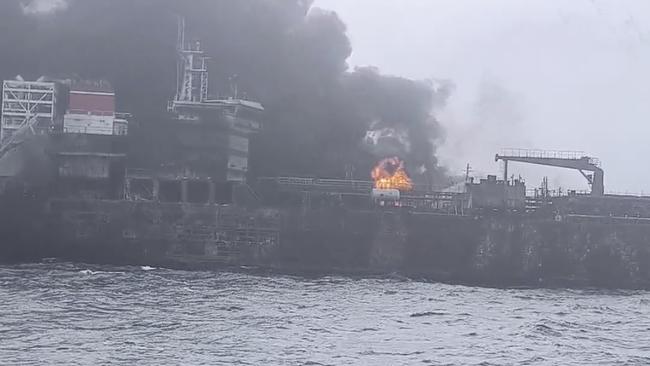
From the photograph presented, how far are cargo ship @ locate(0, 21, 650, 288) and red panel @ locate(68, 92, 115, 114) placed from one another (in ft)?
0.33

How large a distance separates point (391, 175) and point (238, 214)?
54.4 feet

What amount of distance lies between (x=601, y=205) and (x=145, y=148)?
33.6 metres

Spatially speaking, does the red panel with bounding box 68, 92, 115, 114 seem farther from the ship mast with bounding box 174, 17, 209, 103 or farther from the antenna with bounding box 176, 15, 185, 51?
the antenna with bounding box 176, 15, 185, 51

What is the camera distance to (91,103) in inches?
2491

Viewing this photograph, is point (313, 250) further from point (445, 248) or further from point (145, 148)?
point (145, 148)

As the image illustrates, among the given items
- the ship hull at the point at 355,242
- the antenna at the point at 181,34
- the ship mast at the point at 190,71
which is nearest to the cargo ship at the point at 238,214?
the ship hull at the point at 355,242

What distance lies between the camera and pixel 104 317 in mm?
35656

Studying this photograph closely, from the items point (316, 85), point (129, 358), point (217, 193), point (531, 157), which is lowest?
point (129, 358)

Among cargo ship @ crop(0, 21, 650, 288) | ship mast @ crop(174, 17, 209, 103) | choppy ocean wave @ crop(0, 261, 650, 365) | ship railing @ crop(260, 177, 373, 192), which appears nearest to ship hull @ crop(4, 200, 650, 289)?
cargo ship @ crop(0, 21, 650, 288)

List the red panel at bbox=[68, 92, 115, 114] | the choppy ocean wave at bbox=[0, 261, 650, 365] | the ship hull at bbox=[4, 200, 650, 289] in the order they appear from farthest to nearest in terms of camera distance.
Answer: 1. the red panel at bbox=[68, 92, 115, 114]
2. the ship hull at bbox=[4, 200, 650, 289]
3. the choppy ocean wave at bbox=[0, 261, 650, 365]

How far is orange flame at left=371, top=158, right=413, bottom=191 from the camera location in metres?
67.4

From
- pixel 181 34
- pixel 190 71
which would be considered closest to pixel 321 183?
pixel 190 71

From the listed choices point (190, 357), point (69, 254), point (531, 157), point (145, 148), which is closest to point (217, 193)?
point (145, 148)

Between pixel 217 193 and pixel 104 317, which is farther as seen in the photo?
pixel 217 193
